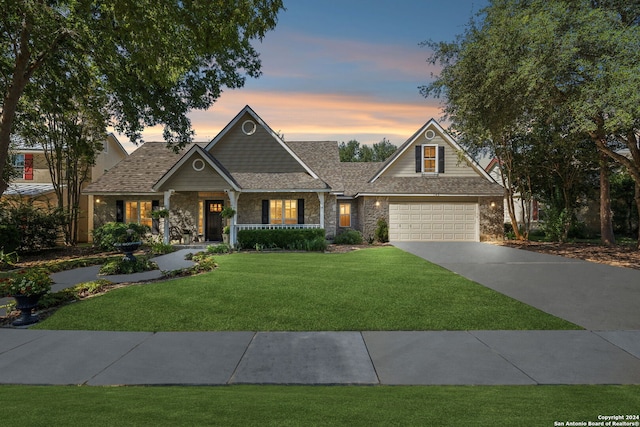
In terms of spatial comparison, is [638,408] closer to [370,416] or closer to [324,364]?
[370,416]

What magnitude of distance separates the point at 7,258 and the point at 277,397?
624 inches

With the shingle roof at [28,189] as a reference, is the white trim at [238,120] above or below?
above

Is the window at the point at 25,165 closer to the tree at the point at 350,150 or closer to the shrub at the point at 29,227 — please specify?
the shrub at the point at 29,227

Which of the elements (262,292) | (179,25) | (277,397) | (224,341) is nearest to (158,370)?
(224,341)

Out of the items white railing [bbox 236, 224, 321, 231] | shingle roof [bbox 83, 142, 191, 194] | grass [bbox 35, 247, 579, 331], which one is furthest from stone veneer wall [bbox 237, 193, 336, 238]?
grass [bbox 35, 247, 579, 331]

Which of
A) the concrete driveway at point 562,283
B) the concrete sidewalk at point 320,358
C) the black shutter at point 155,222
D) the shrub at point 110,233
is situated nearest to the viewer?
the concrete sidewalk at point 320,358

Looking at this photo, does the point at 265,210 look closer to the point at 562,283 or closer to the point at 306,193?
the point at 306,193

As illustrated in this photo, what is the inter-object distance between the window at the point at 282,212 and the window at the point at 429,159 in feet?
29.8

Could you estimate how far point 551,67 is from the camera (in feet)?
43.6

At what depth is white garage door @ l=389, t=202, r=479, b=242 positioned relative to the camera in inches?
904

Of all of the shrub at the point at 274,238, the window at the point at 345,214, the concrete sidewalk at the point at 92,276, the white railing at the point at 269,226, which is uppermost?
the window at the point at 345,214

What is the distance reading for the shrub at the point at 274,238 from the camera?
18891mm

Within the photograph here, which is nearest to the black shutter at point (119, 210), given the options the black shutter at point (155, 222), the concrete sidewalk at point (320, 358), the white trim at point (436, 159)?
the black shutter at point (155, 222)

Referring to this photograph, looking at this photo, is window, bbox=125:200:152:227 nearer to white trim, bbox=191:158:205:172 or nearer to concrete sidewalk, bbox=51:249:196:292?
white trim, bbox=191:158:205:172
